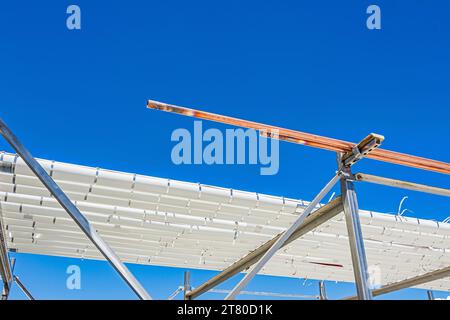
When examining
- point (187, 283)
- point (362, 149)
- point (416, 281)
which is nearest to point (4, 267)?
point (187, 283)

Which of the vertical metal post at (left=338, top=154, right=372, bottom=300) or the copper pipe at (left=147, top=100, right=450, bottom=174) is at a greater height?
the copper pipe at (left=147, top=100, right=450, bottom=174)

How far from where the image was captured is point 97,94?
923 cm

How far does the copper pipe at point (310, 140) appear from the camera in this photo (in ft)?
13.5

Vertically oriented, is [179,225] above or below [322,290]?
above

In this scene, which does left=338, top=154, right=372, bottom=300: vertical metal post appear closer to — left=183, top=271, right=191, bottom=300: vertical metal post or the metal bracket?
the metal bracket

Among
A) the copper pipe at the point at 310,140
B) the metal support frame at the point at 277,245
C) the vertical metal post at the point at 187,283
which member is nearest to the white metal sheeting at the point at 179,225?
the vertical metal post at the point at 187,283

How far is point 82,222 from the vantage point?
3.77 meters

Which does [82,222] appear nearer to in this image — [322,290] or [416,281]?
[416,281]

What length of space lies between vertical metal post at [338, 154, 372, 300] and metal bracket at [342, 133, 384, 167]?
10cm

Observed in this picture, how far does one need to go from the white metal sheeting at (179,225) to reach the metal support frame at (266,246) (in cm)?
76

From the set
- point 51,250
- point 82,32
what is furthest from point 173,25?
point 51,250

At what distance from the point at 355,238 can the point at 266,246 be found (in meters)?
2.54

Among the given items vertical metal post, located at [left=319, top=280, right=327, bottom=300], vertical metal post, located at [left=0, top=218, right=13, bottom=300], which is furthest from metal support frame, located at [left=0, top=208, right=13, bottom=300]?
vertical metal post, located at [left=319, top=280, right=327, bottom=300]

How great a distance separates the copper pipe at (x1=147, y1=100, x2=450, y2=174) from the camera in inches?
162
